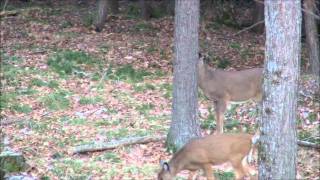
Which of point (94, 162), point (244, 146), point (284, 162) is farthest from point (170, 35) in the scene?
point (284, 162)

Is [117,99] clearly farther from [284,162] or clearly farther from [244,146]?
[284,162]

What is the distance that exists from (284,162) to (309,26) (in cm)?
885

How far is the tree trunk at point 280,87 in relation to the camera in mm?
5922

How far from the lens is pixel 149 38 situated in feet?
63.0

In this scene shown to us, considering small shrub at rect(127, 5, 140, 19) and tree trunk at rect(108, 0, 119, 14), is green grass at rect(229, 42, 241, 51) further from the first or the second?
tree trunk at rect(108, 0, 119, 14)

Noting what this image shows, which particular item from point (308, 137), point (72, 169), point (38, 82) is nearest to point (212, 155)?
point (72, 169)

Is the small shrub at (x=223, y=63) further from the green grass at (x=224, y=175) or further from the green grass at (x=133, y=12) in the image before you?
the green grass at (x=224, y=175)

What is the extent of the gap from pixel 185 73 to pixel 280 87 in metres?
3.84

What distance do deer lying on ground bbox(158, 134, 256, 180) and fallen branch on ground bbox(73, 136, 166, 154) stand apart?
165 cm

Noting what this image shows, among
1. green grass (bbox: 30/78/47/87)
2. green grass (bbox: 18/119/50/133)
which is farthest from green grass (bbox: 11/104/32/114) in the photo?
green grass (bbox: 30/78/47/87)

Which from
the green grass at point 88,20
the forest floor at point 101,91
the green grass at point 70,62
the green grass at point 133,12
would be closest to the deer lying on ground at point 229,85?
the forest floor at point 101,91

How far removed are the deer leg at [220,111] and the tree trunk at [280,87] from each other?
177 inches

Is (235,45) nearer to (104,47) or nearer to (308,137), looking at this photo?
(104,47)

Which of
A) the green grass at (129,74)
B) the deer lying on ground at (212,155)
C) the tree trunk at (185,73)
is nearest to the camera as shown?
the deer lying on ground at (212,155)
